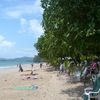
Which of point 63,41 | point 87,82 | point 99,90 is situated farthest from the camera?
point 87,82

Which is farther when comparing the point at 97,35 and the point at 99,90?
the point at 97,35

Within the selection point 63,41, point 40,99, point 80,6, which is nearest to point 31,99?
point 40,99

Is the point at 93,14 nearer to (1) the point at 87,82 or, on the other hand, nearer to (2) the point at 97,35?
(2) the point at 97,35

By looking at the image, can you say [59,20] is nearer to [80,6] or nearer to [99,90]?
[80,6]

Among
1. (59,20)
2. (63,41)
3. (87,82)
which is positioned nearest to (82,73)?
(87,82)

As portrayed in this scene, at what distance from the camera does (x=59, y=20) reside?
16250 millimetres

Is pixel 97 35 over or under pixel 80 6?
under

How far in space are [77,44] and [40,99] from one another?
11.2ft

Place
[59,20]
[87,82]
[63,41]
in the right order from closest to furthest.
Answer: [59,20], [63,41], [87,82]

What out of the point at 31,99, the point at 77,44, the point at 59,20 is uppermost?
the point at 59,20

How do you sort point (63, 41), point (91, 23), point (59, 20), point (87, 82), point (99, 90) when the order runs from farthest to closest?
point (87, 82) < point (63, 41) < point (59, 20) < point (91, 23) < point (99, 90)

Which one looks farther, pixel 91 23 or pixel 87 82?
pixel 87 82

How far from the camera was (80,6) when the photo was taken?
15156mm

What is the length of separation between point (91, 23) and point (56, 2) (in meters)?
1.90
